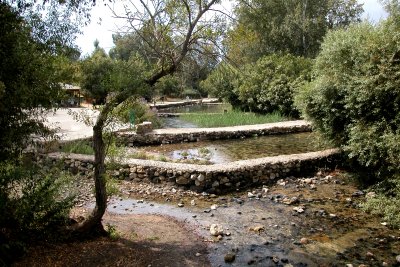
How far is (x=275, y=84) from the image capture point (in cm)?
2477

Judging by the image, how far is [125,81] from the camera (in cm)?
565

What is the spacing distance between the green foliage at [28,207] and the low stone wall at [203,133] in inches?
393

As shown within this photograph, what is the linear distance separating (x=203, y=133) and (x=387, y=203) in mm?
10797

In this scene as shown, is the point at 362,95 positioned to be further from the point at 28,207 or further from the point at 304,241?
the point at 28,207

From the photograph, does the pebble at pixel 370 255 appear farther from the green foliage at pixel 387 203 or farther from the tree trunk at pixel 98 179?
the tree trunk at pixel 98 179

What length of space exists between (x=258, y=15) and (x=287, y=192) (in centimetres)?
548

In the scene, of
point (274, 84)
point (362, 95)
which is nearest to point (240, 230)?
point (362, 95)

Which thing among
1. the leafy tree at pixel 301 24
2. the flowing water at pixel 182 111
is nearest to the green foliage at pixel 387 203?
the flowing water at pixel 182 111

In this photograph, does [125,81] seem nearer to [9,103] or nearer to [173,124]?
[9,103]

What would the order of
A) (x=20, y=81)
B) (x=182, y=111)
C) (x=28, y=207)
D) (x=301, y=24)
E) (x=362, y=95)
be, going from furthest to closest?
(x=182, y=111), (x=301, y=24), (x=362, y=95), (x=28, y=207), (x=20, y=81)

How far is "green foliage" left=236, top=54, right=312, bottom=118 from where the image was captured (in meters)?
23.8

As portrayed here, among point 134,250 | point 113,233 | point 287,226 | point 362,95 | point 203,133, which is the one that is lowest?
point 287,226


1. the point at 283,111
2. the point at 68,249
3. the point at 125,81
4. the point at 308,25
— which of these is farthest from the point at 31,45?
the point at 308,25

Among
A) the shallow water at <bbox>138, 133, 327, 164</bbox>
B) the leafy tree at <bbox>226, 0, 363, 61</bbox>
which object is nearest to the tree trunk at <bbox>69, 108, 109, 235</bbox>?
the shallow water at <bbox>138, 133, 327, 164</bbox>
